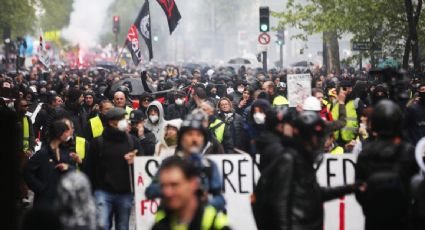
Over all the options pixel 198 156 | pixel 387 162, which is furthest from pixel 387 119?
pixel 198 156

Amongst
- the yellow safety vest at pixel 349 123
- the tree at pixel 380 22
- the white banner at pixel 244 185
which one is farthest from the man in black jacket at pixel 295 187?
the tree at pixel 380 22

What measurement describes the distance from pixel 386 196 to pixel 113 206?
359 cm

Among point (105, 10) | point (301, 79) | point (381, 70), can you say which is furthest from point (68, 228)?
point (105, 10)

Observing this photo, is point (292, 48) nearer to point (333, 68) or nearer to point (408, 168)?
point (333, 68)

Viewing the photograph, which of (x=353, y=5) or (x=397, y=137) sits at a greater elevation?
(x=353, y=5)

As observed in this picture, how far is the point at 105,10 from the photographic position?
12550 cm

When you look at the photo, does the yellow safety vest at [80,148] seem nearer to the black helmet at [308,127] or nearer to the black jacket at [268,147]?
the black jacket at [268,147]

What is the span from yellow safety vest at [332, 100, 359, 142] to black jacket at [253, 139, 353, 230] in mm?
6877

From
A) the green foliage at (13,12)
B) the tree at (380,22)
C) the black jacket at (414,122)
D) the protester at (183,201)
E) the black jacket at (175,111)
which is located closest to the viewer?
the protester at (183,201)

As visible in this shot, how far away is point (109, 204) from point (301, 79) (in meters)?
6.02

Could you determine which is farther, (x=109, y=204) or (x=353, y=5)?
(x=353, y=5)

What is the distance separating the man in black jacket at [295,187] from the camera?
6.47 m

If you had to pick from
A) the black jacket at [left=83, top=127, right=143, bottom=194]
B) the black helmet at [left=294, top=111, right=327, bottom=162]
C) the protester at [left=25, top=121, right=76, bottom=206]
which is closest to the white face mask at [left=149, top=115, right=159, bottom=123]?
the black jacket at [left=83, top=127, right=143, bottom=194]

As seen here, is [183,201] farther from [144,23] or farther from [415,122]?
[144,23]
